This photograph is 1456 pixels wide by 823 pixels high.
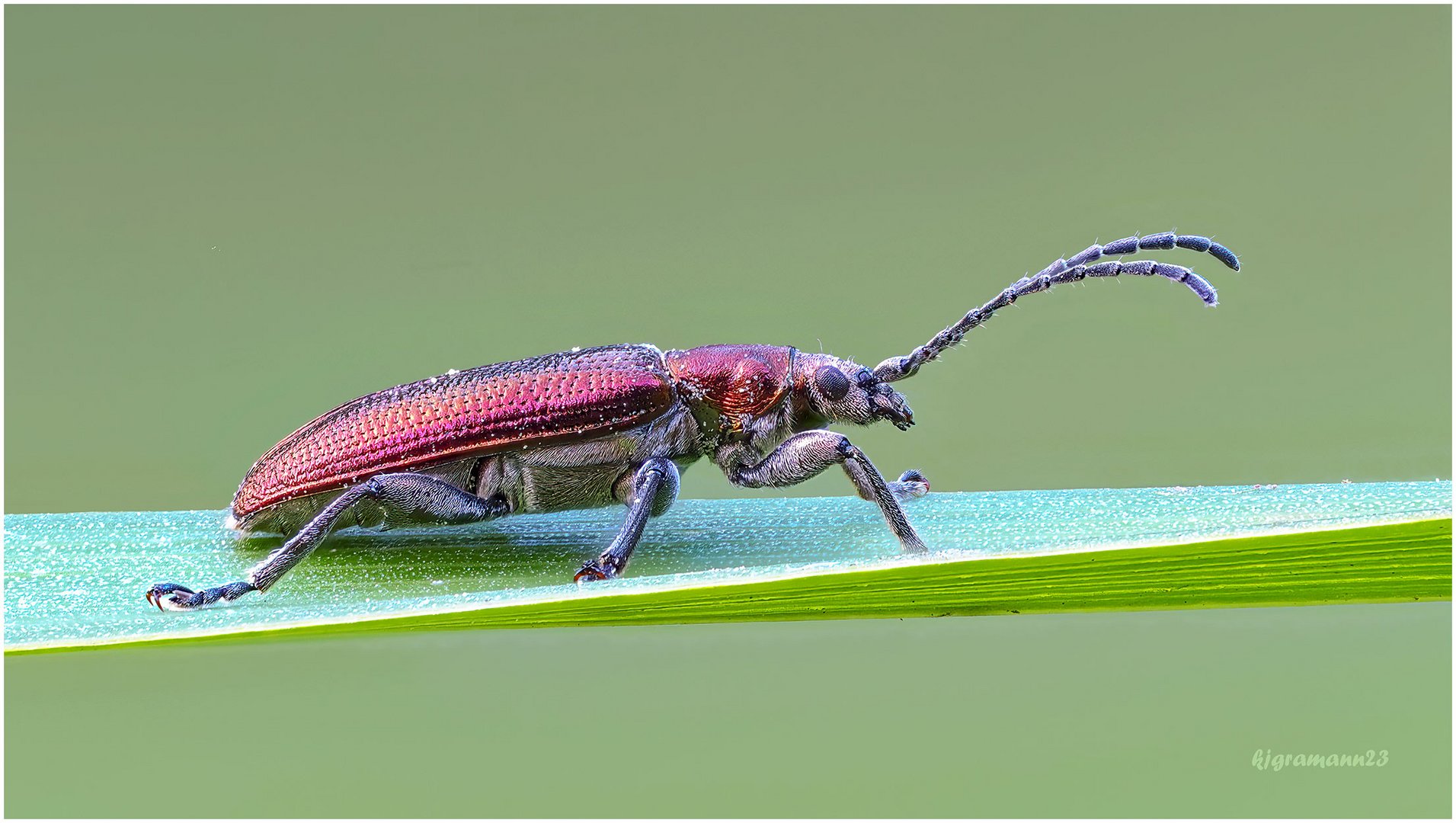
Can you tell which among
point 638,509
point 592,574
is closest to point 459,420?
point 638,509

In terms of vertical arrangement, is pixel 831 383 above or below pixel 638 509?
above

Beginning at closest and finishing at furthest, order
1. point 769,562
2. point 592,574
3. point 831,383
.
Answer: point 592,574
point 769,562
point 831,383

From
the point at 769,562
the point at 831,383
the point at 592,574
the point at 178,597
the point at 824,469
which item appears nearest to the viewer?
the point at 178,597

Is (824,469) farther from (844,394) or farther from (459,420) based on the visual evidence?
(459,420)

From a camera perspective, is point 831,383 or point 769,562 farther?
point 831,383

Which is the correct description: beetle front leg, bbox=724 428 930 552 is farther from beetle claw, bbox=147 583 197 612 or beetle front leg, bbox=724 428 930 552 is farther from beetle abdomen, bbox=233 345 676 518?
beetle claw, bbox=147 583 197 612

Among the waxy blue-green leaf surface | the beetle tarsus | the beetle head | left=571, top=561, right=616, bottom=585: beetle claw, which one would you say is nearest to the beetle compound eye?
the beetle head

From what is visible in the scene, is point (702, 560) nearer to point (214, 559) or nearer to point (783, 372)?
point (783, 372)
